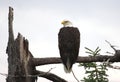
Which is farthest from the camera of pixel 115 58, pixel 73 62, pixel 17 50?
pixel 17 50

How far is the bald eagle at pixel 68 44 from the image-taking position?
962 centimetres

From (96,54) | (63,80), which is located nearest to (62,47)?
(96,54)

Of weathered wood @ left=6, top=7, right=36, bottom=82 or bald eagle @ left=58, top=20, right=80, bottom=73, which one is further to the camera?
weathered wood @ left=6, top=7, right=36, bottom=82

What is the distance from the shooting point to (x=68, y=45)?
970 cm

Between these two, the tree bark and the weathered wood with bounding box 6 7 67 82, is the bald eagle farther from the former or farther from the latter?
the weathered wood with bounding box 6 7 67 82

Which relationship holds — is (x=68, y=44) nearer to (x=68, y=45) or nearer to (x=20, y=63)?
(x=68, y=45)

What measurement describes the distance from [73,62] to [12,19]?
3.06 meters

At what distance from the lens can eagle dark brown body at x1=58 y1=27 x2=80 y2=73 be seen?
9609mm

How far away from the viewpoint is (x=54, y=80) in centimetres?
1144

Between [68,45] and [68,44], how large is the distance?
0.09ft

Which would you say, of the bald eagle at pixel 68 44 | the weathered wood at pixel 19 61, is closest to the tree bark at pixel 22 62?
the weathered wood at pixel 19 61

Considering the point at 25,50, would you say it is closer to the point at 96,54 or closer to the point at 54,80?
the point at 54,80

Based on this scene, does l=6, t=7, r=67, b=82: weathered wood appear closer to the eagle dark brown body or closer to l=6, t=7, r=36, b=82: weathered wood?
l=6, t=7, r=36, b=82: weathered wood

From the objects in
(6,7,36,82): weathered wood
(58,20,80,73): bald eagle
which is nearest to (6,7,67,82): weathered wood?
(6,7,36,82): weathered wood
